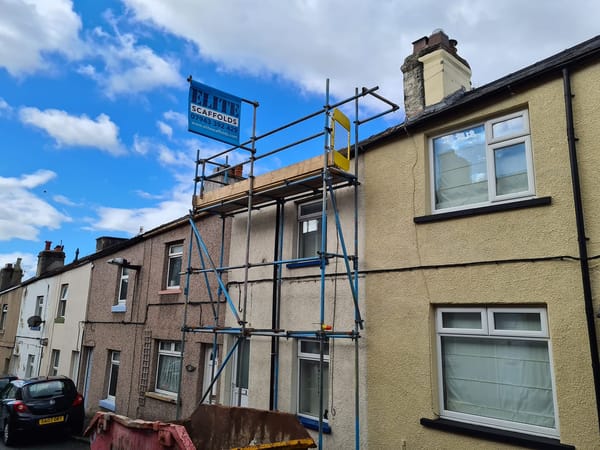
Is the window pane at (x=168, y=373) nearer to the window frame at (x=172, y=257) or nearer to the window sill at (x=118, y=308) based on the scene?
the window frame at (x=172, y=257)

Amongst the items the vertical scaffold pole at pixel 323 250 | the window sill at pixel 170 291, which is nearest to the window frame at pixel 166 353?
the window sill at pixel 170 291

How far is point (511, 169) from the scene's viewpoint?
5.61 meters

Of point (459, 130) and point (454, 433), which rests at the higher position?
point (459, 130)

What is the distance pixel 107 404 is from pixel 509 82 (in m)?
12.6

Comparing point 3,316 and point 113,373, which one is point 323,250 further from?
point 3,316

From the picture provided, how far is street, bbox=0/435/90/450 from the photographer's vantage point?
1037 centimetres

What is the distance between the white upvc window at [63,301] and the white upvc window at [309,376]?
13077mm

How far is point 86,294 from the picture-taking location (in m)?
15.6

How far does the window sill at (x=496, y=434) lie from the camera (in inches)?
183

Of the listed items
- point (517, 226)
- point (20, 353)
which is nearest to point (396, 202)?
point (517, 226)

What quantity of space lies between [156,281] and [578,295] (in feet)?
32.3

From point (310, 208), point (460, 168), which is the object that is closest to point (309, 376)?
point (310, 208)

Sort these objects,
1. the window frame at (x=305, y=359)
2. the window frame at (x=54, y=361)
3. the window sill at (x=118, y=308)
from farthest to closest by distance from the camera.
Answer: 1. the window frame at (x=54, y=361)
2. the window sill at (x=118, y=308)
3. the window frame at (x=305, y=359)

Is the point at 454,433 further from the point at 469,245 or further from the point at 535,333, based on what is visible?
the point at 469,245
